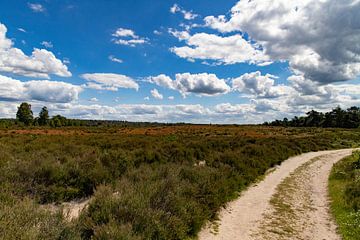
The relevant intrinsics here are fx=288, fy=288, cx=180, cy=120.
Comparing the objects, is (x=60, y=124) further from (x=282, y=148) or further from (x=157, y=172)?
(x=157, y=172)

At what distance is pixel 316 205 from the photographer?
10.9 m

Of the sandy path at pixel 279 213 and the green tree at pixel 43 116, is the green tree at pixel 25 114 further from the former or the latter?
the sandy path at pixel 279 213

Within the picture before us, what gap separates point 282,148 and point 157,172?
748 inches

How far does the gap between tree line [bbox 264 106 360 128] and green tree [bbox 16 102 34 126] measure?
9794cm

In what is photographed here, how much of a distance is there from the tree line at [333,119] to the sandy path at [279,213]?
95.6 meters

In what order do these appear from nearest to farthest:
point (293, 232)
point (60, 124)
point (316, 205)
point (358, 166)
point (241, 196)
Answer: point (293, 232), point (316, 205), point (241, 196), point (358, 166), point (60, 124)

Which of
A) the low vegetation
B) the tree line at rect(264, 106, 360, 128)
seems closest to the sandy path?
the low vegetation

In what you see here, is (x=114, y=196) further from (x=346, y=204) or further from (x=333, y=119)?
(x=333, y=119)

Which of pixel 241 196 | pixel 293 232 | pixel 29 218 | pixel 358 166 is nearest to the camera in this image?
pixel 29 218

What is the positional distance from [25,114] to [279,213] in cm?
9060

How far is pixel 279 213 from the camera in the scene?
383 inches

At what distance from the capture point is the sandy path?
26.2 feet

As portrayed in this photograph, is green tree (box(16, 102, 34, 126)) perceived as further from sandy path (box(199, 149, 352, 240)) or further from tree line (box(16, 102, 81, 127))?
sandy path (box(199, 149, 352, 240))

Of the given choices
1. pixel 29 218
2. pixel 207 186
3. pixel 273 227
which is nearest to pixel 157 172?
pixel 207 186
